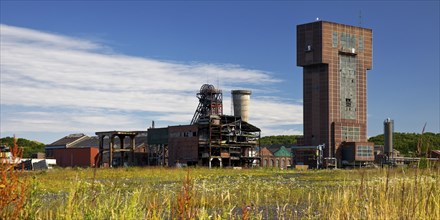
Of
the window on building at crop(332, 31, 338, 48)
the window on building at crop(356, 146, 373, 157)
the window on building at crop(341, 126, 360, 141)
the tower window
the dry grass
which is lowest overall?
the window on building at crop(356, 146, 373, 157)

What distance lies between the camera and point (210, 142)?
91.9m

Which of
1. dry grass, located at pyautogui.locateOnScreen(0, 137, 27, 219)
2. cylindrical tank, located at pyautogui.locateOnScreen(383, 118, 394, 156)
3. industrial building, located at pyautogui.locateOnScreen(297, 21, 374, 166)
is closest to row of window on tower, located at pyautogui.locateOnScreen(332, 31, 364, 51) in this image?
industrial building, located at pyautogui.locateOnScreen(297, 21, 374, 166)

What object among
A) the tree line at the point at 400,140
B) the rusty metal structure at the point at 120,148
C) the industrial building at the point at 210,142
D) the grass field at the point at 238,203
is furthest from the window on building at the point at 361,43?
the grass field at the point at 238,203

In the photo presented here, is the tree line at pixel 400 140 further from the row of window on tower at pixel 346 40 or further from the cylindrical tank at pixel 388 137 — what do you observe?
the row of window on tower at pixel 346 40

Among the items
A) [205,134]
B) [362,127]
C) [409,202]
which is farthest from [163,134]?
[409,202]

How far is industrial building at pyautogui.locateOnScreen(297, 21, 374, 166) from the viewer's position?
367 feet

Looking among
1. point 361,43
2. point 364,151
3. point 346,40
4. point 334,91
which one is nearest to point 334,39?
point 346,40

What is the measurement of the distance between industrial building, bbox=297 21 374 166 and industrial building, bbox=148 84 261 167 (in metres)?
15.6

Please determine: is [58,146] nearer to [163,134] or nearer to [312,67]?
[163,134]

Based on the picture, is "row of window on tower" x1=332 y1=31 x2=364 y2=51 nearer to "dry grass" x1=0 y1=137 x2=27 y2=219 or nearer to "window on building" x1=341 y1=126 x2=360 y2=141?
"window on building" x1=341 y1=126 x2=360 y2=141

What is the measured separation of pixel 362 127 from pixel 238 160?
31.7 m

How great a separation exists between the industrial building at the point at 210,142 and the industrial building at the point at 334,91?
15566 mm

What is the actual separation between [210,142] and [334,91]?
108ft

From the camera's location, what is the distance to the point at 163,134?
101 m
